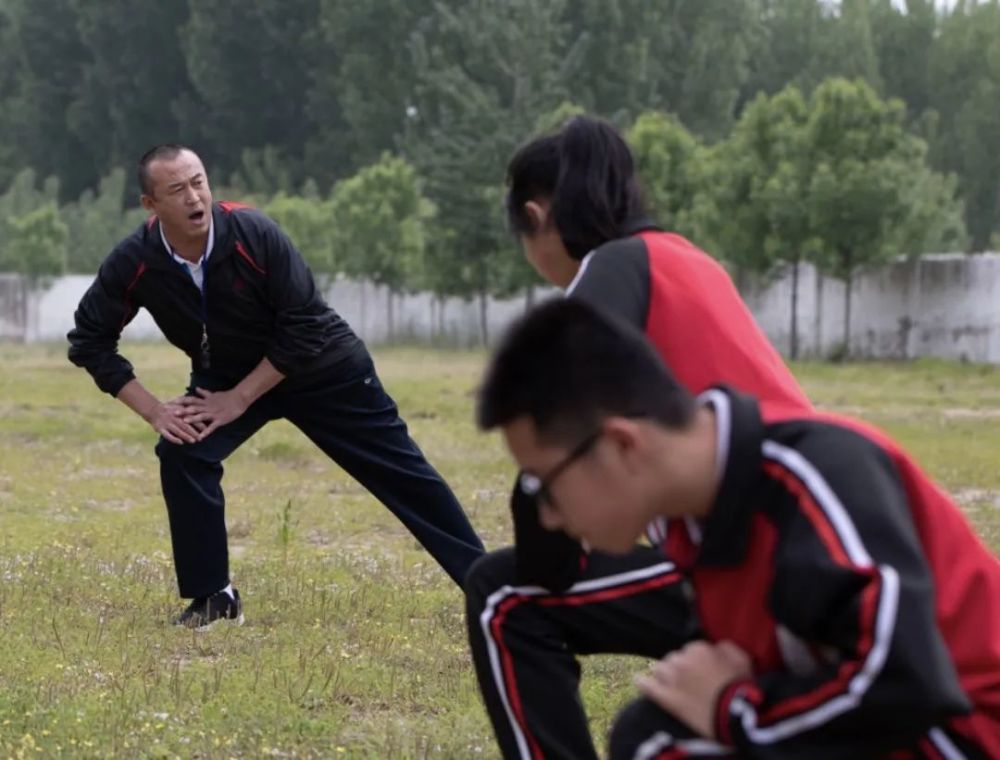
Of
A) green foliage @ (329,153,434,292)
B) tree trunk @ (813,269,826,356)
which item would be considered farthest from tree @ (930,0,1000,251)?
tree trunk @ (813,269,826,356)

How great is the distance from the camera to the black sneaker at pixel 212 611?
7410mm

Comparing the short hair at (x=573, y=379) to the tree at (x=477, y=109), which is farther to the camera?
the tree at (x=477, y=109)

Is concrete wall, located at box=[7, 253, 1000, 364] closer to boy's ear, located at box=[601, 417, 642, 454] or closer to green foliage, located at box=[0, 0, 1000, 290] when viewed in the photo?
green foliage, located at box=[0, 0, 1000, 290]

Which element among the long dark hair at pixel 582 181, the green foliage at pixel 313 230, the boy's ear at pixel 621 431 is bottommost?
the green foliage at pixel 313 230

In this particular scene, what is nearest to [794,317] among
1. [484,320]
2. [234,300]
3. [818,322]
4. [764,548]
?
[818,322]

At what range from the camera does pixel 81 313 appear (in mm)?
7582

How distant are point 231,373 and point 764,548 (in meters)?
4.85

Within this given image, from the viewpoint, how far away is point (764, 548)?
119 inches

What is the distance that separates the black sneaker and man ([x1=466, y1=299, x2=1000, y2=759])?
4.45 meters

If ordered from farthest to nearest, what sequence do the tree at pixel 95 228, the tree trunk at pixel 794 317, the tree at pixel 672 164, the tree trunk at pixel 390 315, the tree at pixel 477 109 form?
1. the tree at pixel 95 228
2. the tree trunk at pixel 390 315
3. the tree at pixel 477 109
4. the tree at pixel 672 164
5. the tree trunk at pixel 794 317

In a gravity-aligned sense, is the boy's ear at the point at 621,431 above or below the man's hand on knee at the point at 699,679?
above

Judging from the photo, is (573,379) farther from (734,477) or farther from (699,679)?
(699,679)

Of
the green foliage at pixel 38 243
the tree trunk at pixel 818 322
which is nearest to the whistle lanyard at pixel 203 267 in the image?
the tree trunk at pixel 818 322

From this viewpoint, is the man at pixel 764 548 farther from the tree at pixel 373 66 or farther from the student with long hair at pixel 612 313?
the tree at pixel 373 66
